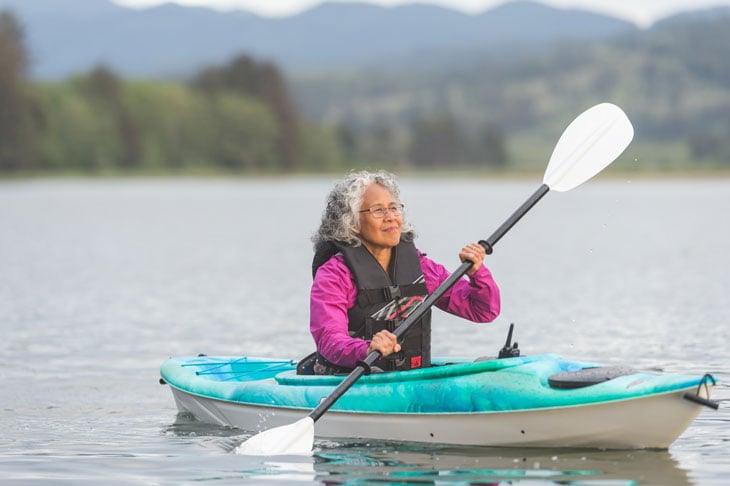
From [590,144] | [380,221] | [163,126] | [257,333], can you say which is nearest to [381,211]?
[380,221]

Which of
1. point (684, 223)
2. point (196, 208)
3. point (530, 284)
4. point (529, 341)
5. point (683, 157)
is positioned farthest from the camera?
point (683, 157)

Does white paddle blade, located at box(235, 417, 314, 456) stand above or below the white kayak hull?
below

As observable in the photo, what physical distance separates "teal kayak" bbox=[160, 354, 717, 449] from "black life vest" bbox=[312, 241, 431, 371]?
1.01ft

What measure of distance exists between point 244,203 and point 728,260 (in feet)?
126

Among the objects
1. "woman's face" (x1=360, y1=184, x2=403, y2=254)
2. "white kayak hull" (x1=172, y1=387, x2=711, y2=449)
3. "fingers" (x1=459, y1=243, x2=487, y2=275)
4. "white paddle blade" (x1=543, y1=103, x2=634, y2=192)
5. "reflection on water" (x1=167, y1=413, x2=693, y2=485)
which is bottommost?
"reflection on water" (x1=167, y1=413, x2=693, y2=485)

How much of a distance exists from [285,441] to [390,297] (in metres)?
1.03

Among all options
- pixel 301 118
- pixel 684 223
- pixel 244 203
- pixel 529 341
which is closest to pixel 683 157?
pixel 301 118

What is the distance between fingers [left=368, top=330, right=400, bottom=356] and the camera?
7156 millimetres

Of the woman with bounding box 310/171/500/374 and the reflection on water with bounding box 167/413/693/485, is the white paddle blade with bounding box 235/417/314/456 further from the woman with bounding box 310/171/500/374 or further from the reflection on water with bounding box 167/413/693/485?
the woman with bounding box 310/171/500/374

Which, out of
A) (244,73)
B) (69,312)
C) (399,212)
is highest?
(244,73)

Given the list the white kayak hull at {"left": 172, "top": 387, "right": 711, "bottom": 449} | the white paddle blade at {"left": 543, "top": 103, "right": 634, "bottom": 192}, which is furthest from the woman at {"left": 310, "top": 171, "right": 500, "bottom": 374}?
the white paddle blade at {"left": 543, "top": 103, "right": 634, "bottom": 192}

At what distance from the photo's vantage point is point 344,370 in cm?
777

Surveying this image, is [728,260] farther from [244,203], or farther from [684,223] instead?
[244,203]

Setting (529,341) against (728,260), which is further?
(728,260)
